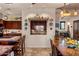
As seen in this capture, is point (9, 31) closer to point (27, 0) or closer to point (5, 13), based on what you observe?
point (5, 13)

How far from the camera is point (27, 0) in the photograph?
6.56ft

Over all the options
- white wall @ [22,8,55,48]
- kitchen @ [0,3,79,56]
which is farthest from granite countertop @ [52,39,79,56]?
white wall @ [22,8,55,48]

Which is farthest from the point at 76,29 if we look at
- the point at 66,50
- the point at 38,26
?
the point at 66,50

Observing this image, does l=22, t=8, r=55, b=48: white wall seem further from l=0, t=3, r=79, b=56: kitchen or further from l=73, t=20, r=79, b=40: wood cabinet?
l=73, t=20, r=79, b=40: wood cabinet

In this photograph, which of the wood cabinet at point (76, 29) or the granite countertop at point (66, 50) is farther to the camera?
the wood cabinet at point (76, 29)

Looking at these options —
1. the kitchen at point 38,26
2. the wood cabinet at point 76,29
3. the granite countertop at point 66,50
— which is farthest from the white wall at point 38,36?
the wood cabinet at point 76,29

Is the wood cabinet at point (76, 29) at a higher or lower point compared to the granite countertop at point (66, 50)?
higher

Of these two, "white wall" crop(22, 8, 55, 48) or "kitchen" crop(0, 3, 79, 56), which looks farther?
"white wall" crop(22, 8, 55, 48)

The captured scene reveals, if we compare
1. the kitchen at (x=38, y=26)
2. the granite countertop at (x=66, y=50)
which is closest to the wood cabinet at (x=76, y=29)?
the kitchen at (x=38, y=26)

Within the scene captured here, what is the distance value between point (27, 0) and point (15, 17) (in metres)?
0.41

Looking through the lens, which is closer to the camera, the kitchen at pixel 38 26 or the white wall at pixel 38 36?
the kitchen at pixel 38 26

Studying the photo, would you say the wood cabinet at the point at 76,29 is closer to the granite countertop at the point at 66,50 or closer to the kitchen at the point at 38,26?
the kitchen at the point at 38,26

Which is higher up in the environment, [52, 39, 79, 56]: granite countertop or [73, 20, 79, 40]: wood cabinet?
[73, 20, 79, 40]: wood cabinet

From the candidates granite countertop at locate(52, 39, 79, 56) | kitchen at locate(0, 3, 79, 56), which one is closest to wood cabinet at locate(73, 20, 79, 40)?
kitchen at locate(0, 3, 79, 56)
